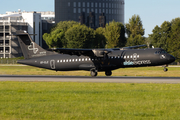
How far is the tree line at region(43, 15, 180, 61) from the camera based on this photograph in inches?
4213

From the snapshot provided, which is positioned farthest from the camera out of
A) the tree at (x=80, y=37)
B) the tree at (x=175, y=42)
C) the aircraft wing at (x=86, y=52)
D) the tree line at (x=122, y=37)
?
the tree at (x=80, y=37)

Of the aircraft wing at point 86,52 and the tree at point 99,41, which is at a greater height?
the tree at point 99,41

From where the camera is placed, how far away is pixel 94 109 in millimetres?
16312

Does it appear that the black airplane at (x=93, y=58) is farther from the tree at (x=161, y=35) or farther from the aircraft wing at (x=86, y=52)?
the tree at (x=161, y=35)

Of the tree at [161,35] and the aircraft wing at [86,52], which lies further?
the tree at [161,35]

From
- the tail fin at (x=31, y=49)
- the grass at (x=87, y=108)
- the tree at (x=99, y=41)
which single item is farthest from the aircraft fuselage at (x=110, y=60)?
the tree at (x=99, y=41)

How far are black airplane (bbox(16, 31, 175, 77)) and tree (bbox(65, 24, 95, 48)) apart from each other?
7635cm

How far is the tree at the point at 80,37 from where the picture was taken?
122 m

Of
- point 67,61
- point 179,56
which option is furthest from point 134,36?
point 67,61

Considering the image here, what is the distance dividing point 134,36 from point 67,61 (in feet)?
291

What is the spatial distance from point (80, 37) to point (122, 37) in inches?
817

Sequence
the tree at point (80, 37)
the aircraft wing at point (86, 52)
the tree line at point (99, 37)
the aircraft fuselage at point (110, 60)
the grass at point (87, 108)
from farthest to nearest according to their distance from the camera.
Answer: the tree at point (80, 37), the tree line at point (99, 37), the aircraft wing at point (86, 52), the aircraft fuselage at point (110, 60), the grass at point (87, 108)

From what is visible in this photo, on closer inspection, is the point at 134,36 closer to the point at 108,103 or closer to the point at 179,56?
the point at 179,56

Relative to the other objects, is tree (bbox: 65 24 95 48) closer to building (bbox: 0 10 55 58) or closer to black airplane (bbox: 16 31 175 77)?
building (bbox: 0 10 55 58)
